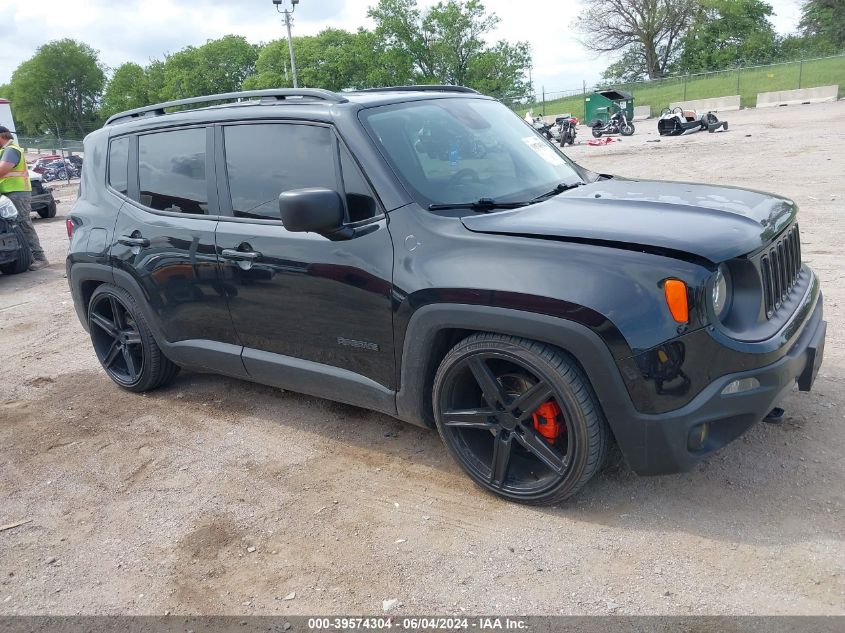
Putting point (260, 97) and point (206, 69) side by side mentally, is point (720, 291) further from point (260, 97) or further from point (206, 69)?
point (206, 69)

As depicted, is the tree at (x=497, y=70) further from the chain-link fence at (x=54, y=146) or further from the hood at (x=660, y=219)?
the hood at (x=660, y=219)

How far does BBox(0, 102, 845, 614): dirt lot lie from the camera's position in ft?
9.16

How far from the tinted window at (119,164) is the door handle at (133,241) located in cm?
34

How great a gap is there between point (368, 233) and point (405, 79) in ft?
212

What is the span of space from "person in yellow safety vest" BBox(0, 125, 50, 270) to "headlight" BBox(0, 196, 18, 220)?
36 centimetres

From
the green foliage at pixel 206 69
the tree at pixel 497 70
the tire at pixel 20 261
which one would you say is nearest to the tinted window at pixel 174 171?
the tire at pixel 20 261

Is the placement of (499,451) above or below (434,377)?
below

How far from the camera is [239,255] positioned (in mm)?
3998

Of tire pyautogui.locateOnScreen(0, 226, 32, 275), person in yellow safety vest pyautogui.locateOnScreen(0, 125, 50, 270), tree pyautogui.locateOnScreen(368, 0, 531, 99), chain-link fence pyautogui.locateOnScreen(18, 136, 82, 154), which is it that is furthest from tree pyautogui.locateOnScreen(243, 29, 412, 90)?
tire pyautogui.locateOnScreen(0, 226, 32, 275)

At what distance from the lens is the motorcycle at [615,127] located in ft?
84.5

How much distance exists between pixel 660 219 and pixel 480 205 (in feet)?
2.74

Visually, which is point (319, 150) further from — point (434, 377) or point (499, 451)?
point (499, 451)

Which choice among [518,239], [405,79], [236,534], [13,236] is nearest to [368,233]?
[518,239]

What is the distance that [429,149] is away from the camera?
12.2 feet
